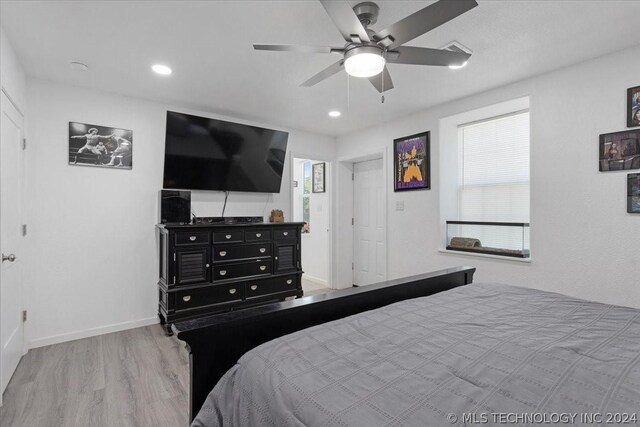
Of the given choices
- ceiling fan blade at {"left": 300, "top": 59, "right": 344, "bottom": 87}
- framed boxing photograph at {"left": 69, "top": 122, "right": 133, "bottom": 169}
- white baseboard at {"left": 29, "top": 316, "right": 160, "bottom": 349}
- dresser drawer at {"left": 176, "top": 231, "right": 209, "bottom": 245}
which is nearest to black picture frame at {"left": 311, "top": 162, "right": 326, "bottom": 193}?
dresser drawer at {"left": 176, "top": 231, "right": 209, "bottom": 245}

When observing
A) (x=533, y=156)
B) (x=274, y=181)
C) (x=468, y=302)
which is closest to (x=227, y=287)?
(x=274, y=181)

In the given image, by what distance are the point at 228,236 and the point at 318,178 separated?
2.40m

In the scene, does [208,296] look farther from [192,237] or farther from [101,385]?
[101,385]

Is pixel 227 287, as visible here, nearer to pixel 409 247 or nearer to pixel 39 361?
pixel 39 361

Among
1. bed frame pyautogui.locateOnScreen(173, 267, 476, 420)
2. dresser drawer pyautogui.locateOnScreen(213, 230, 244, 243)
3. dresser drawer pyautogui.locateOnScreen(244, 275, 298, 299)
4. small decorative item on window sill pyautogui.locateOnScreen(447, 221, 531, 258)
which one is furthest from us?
dresser drawer pyautogui.locateOnScreen(244, 275, 298, 299)

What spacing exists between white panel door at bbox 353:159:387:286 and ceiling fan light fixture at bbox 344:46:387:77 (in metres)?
2.91

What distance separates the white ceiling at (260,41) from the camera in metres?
1.97

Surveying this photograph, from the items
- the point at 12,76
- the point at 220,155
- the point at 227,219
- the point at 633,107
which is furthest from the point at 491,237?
the point at 12,76

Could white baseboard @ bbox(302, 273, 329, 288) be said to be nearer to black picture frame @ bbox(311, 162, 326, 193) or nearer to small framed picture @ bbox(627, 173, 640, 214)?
black picture frame @ bbox(311, 162, 326, 193)

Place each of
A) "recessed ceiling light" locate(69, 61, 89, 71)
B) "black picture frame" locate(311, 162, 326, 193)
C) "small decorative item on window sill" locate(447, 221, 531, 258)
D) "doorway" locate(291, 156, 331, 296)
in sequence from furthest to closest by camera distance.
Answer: "black picture frame" locate(311, 162, 326, 193), "doorway" locate(291, 156, 331, 296), "small decorative item on window sill" locate(447, 221, 531, 258), "recessed ceiling light" locate(69, 61, 89, 71)

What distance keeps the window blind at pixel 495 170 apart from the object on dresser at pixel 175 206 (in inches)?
126

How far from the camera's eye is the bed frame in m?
1.18

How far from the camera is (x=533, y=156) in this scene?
116 inches

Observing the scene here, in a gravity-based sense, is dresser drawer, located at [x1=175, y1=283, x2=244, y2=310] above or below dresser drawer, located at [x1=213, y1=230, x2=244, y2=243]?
below
